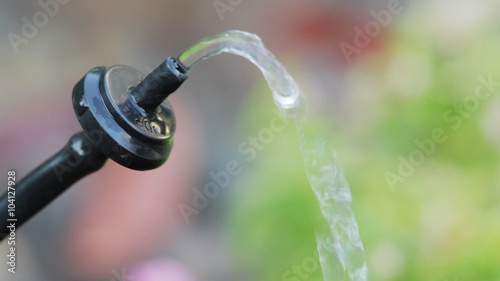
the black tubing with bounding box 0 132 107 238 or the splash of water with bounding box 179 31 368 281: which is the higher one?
the splash of water with bounding box 179 31 368 281

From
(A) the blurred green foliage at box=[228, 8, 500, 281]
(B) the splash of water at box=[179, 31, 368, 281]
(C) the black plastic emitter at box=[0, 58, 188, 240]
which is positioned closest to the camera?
(C) the black plastic emitter at box=[0, 58, 188, 240]

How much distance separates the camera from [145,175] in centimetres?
134

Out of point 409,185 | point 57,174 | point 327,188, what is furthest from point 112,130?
point 409,185

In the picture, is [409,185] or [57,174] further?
[409,185]

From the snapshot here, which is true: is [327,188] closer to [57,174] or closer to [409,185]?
[57,174]

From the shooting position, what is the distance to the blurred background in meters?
0.95

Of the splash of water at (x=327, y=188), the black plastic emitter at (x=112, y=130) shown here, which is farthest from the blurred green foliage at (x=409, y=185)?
the black plastic emitter at (x=112, y=130)

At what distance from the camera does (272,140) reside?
3.76 feet

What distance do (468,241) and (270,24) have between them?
89cm

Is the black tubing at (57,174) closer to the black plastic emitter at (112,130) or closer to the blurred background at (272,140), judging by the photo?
the black plastic emitter at (112,130)

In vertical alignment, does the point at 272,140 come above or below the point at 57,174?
above

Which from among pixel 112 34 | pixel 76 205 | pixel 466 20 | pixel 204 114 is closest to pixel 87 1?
pixel 112 34

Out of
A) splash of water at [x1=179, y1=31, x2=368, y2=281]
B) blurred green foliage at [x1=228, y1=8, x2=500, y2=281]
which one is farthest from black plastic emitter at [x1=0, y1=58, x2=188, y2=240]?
blurred green foliage at [x1=228, y1=8, x2=500, y2=281]

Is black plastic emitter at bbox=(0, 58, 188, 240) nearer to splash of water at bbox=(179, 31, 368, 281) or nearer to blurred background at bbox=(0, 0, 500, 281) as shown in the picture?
splash of water at bbox=(179, 31, 368, 281)
